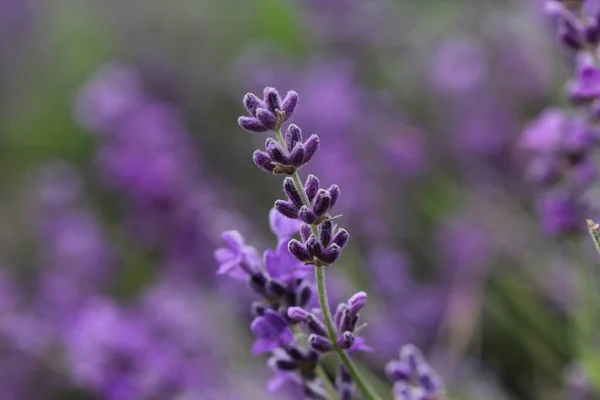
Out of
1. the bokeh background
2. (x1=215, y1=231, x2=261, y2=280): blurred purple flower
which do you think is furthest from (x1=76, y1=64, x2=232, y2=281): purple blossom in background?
(x1=215, y1=231, x2=261, y2=280): blurred purple flower

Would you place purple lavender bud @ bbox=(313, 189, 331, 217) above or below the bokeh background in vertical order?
below

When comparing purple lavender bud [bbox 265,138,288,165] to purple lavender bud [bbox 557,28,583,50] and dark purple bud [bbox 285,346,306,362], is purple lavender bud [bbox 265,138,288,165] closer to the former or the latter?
dark purple bud [bbox 285,346,306,362]

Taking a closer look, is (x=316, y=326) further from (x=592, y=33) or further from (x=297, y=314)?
(x=592, y=33)

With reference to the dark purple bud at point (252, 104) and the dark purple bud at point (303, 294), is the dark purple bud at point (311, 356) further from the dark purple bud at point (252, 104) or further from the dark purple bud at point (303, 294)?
the dark purple bud at point (252, 104)

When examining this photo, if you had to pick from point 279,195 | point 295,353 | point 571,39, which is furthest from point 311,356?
point 279,195

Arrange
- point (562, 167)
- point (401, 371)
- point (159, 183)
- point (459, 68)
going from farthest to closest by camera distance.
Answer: point (459, 68), point (159, 183), point (562, 167), point (401, 371)

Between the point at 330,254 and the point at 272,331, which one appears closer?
the point at 330,254

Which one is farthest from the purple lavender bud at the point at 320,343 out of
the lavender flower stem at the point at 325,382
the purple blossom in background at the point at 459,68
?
the purple blossom in background at the point at 459,68
